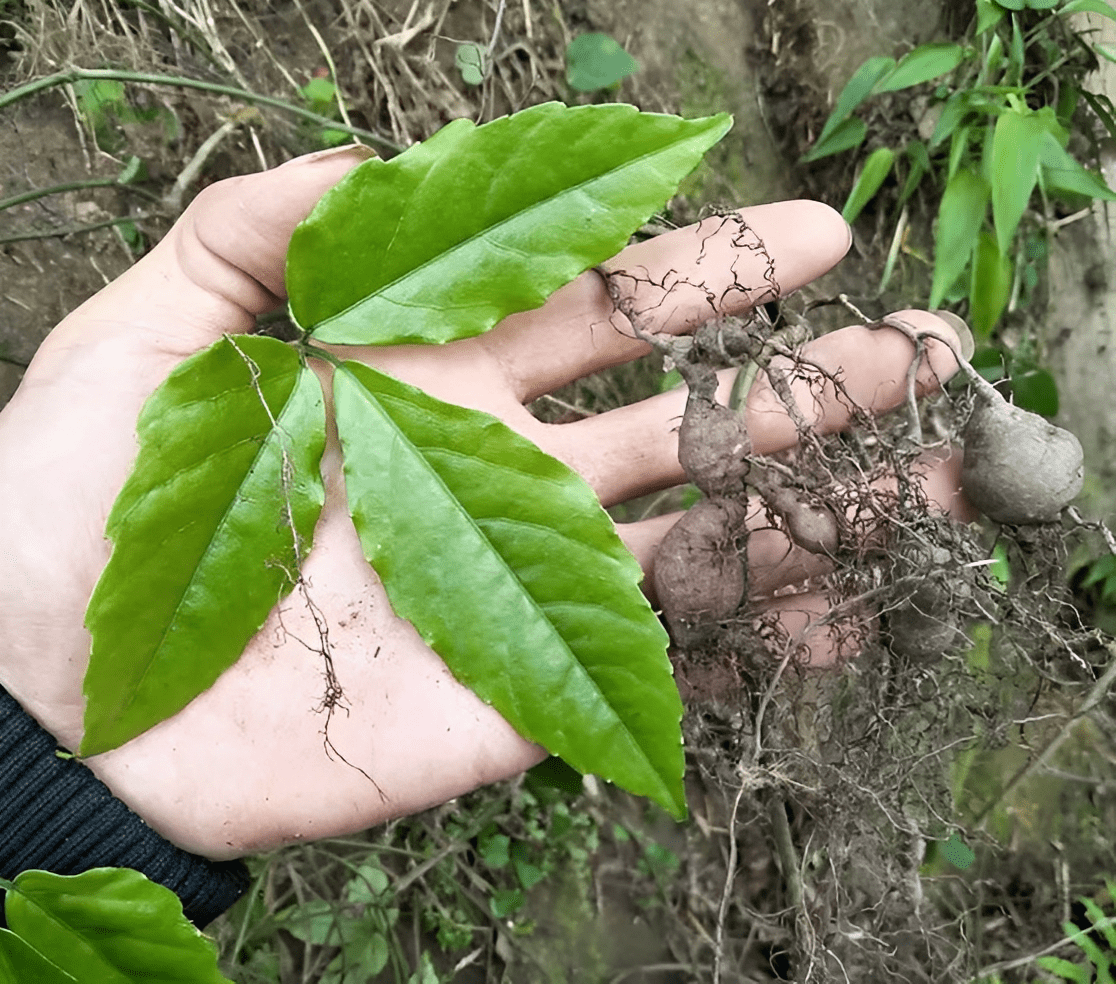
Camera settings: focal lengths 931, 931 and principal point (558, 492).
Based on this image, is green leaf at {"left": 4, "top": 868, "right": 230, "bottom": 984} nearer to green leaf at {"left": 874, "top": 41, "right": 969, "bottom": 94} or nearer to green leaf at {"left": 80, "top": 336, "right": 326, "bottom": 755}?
green leaf at {"left": 80, "top": 336, "right": 326, "bottom": 755}

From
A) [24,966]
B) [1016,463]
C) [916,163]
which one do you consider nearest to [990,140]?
[916,163]

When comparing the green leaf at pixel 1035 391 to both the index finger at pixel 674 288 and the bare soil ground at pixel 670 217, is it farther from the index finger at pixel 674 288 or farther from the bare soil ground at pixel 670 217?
the index finger at pixel 674 288

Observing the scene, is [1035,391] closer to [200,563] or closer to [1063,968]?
[1063,968]

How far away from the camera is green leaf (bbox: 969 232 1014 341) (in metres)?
1.45

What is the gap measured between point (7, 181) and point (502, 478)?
92 cm

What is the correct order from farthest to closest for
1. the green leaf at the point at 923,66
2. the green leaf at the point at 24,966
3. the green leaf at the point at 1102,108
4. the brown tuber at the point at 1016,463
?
the green leaf at the point at 1102,108
the green leaf at the point at 923,66
the brown tuber at the point at 1016,463
the green leaf at the point at 24,966

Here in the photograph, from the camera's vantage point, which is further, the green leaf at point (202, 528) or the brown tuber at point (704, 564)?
the brown tuber at point (704, 564)

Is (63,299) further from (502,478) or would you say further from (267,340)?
(502,478)

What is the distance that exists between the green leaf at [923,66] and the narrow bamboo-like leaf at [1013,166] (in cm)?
13

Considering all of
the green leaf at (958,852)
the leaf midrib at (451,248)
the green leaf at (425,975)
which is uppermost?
the leaf midrib at (451,248)

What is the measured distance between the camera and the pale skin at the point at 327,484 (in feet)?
3.19

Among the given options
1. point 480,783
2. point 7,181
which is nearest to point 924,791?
point 480,783

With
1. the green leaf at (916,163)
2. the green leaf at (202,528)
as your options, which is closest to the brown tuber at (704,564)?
the green leaf at (202,528)

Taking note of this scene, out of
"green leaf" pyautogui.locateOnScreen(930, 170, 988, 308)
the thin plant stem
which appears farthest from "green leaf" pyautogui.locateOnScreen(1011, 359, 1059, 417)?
the thin plant stem
